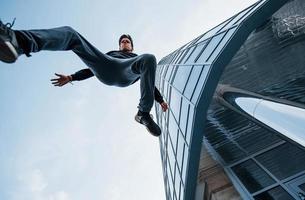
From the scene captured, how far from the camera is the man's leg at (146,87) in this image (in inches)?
189

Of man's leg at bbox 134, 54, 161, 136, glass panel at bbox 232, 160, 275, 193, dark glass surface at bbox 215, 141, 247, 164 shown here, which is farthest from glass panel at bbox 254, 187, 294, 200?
man's leg at bbox 134, 54, 161, 136

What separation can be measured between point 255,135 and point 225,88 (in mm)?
2555

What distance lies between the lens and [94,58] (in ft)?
15.5

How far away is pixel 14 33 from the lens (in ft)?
11.8

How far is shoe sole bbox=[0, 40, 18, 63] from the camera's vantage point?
3.31 m

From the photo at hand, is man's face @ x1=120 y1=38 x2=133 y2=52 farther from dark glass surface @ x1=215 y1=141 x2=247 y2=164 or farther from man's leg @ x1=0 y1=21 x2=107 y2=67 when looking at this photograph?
dark glass surface @ x1=215 y1=141 x2=247 y2=164

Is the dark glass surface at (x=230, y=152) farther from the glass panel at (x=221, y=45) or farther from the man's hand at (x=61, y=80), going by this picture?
the man's hand at (x=61, y=80)

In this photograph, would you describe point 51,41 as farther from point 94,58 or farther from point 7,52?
Answer: point 94,58

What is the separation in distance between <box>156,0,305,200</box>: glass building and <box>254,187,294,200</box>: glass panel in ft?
0.09

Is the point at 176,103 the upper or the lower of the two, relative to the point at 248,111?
upper

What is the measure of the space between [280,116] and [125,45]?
13.9ft

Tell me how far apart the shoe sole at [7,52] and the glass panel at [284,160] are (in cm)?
809

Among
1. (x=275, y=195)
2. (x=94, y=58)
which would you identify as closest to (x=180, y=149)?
(x=275, y=195)

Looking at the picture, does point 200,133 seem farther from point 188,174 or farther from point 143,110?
point 143,110
